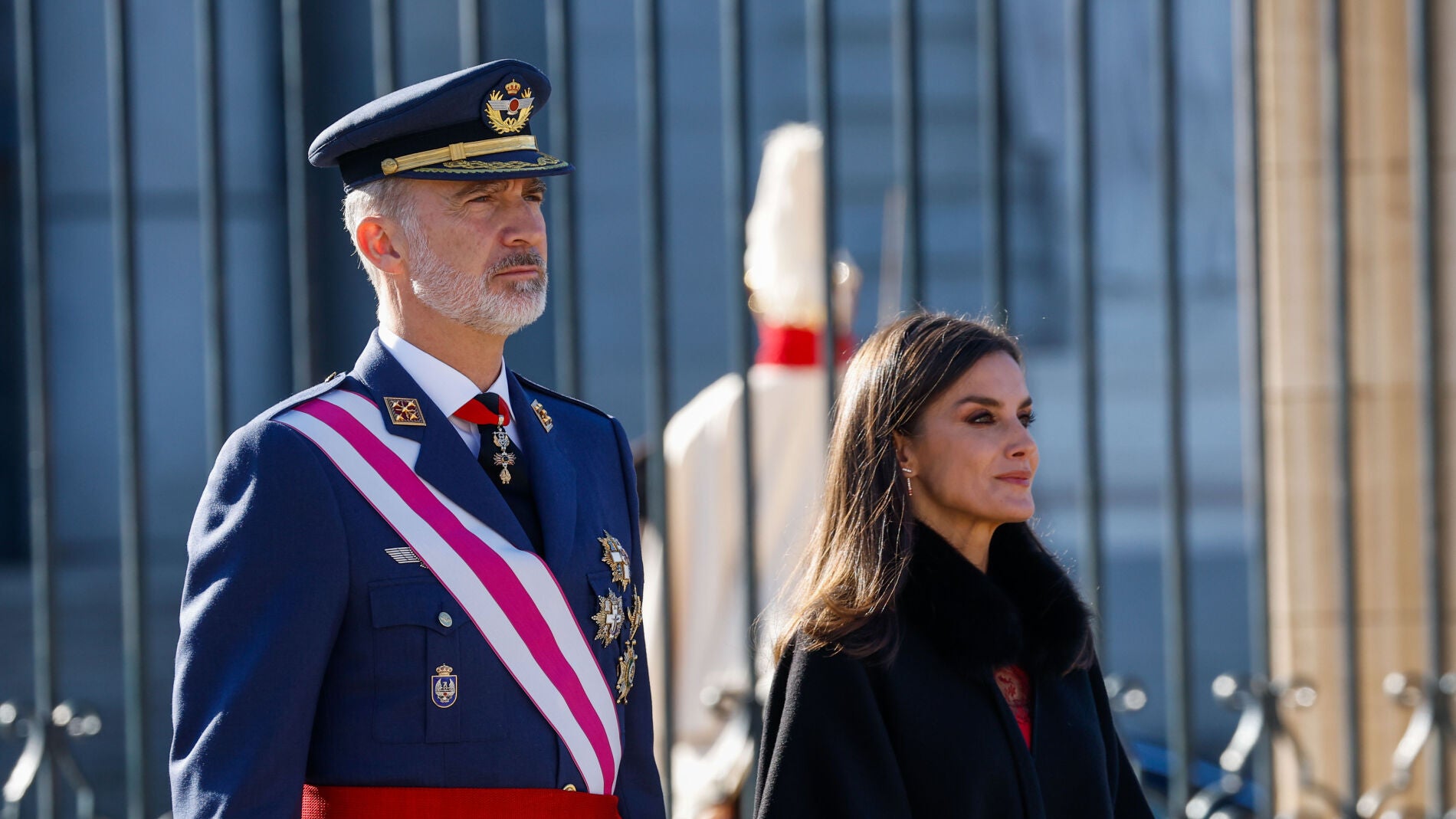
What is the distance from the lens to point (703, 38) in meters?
8.30

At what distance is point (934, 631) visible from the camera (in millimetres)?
2303

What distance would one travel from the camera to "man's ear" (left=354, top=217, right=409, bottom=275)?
2.20 meters

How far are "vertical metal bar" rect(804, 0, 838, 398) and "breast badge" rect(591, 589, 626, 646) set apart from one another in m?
1.55

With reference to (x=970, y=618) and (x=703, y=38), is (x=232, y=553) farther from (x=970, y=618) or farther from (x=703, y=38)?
(x=703, y=38)

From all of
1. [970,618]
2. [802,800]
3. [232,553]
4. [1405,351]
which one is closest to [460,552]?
[232,553]

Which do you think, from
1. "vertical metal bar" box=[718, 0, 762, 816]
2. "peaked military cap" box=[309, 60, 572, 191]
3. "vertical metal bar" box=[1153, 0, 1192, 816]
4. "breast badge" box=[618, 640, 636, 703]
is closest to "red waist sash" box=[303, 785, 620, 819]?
"breast badge" box=[618, 640, 636, 703]

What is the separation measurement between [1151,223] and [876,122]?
1.38 m

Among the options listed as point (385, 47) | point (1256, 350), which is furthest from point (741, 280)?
point (1256, 350)

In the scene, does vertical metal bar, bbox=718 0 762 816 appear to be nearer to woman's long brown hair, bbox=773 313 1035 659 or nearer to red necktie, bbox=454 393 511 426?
woman's long brown hair, bbox=773 313 1035 659

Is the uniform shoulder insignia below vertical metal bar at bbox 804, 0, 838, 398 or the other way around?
below

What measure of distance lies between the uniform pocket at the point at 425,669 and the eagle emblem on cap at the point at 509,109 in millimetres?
595

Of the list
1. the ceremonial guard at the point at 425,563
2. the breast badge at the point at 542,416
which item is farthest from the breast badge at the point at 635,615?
the breast badge at the point at 542,416

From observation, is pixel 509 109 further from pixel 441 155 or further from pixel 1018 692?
pixel 1018 692

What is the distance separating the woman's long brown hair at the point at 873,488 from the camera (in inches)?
89.7
